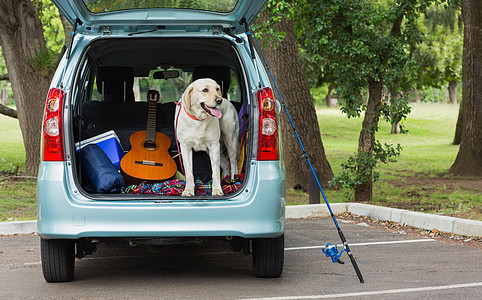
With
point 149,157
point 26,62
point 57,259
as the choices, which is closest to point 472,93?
point 26,62

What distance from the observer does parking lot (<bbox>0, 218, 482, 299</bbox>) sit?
5.23m

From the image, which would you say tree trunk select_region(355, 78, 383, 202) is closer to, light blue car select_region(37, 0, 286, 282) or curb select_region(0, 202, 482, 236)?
curb select_region(0, 202, 482, 236)

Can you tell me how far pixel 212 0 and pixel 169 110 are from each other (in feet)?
6.01

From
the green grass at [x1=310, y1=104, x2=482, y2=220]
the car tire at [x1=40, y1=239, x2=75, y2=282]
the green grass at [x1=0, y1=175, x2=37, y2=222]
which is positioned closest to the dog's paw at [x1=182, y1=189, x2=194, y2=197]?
the car tire at [x1=40, y1=239, x2=75, y2=282]

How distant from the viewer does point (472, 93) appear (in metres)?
16.0

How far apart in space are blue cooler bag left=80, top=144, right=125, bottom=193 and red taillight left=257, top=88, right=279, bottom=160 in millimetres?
1192

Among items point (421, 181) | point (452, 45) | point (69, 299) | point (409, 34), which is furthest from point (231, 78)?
point (452, 45)

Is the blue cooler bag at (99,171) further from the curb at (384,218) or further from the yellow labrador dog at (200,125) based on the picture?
the curb at (384,218)

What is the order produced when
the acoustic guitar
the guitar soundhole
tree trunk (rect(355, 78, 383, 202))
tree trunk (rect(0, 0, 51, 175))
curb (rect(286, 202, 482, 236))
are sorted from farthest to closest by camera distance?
tree trunk (rect(0, 0, 51, 175)) → tree trunk (rect(355, 78, 383, 202)) → curb (rect(286, 202, 482, 236)) → the guitar soundhole → the acoustic guitar

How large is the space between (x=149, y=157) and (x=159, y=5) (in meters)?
1.38

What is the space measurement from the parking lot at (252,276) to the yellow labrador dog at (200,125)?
798 mm

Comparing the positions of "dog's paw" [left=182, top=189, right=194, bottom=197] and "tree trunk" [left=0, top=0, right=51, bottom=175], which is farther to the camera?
"tree trunk" [left=0, top=0, right=51, bottom=175]

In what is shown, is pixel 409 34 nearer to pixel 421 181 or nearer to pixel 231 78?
pixel 231 78

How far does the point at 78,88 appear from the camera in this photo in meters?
5.70
